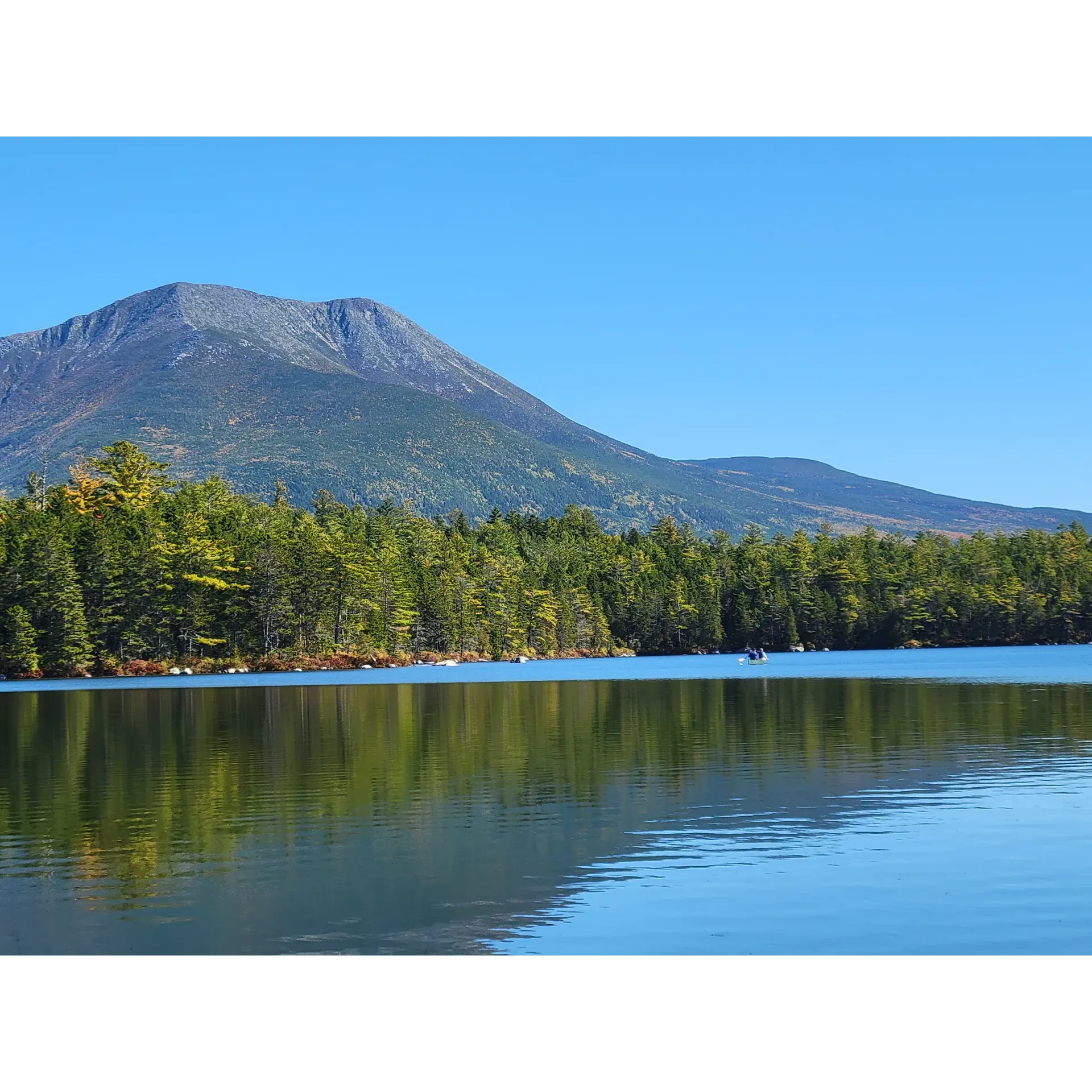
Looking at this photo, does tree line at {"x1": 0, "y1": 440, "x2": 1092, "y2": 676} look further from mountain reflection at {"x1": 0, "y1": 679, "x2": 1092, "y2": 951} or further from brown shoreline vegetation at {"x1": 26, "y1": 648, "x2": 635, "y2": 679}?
mountain reflection at {"x1": 0, "y1": 679, "x2": 1092, "y2": 951}

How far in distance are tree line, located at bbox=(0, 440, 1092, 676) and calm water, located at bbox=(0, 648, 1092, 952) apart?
5853 centimetres

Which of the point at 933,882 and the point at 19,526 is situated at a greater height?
the point at 19,526

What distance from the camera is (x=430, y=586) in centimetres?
13212

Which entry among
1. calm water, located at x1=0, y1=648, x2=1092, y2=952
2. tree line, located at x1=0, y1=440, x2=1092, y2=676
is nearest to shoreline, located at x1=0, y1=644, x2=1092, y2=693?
tree line, located at x1=0, y1=440, x2=1092, y2=676

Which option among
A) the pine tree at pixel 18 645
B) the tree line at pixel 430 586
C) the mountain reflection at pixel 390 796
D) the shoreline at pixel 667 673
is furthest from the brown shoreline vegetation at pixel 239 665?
the mountain reflection at pixel 390 796

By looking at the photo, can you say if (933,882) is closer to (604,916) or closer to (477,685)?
(604,916)

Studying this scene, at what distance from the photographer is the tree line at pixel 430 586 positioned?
102 meters

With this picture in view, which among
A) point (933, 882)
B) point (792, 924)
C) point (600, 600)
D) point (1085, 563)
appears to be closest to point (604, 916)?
point (792, 924)

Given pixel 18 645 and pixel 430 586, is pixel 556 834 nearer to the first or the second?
pixel 18 645

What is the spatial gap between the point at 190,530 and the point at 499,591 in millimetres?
42828

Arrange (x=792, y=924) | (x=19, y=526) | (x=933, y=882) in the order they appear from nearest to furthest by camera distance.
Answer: (x=792, y=924)
(x=933, y=882)
(x=19, y=526)

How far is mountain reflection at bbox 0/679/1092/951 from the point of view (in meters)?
15.9

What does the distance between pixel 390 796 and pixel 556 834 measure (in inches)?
222

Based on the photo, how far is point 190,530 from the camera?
11012cm
